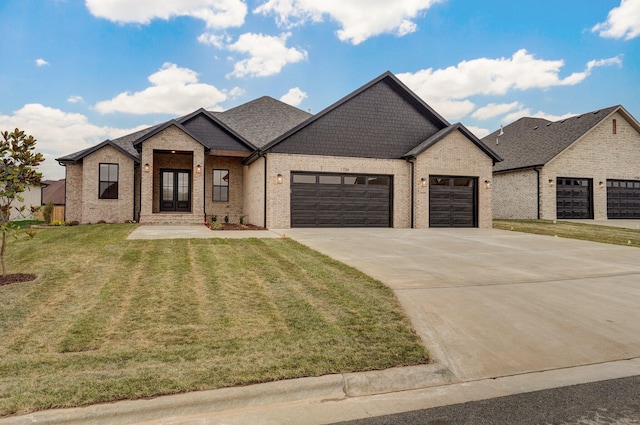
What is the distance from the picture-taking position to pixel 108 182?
20.3 m

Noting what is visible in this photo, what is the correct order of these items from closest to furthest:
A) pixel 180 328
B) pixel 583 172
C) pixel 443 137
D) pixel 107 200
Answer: pixel 180 328 → pixel 443 137 → pixel 107 200 → pixel 583 172

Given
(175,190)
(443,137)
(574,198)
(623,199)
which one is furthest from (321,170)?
(623,199)

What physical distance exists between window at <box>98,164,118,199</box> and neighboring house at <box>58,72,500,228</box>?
5 cm

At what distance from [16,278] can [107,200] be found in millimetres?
14687

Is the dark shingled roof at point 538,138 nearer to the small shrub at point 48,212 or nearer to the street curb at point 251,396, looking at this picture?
the street curb at point 251,396

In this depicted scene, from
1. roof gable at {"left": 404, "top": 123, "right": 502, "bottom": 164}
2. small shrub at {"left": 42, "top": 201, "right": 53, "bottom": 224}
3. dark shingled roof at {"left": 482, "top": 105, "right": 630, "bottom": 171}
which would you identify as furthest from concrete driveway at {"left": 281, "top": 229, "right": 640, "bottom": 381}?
small shrub at {"left": 42, "top": 201, "right": 53, "bottom": 224}

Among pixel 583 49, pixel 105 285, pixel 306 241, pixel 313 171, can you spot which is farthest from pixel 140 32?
pixel 583 49

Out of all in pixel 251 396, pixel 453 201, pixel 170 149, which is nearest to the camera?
pixel 251 396

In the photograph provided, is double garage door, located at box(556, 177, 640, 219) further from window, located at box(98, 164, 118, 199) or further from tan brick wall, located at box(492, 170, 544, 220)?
window, located at box(98, 164, 118, 199)

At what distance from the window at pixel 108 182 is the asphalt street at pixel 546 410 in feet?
68.7

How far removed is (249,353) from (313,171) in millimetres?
14574

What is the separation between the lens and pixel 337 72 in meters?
24.2

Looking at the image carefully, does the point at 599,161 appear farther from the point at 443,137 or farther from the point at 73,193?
the point at 73,193

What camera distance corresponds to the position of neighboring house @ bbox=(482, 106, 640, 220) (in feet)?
81.9
